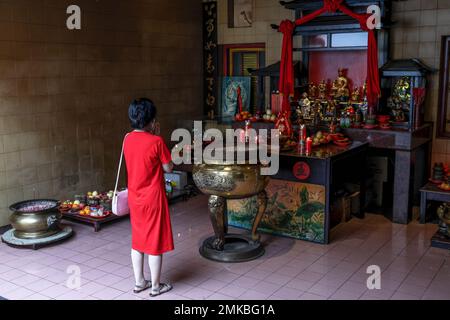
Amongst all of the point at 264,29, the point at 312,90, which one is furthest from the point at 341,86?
the point at 264,29

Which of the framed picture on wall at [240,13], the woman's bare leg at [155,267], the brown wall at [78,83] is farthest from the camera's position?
the framed picture on wall at [240,13]

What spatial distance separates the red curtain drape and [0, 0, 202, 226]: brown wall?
2009mm

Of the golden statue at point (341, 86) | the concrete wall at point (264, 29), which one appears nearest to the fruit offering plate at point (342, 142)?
the golden statue at point (341, 86)

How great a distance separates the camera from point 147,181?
4.22m

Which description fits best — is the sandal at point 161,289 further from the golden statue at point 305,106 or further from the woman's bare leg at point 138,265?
the golden statue at point 305,106

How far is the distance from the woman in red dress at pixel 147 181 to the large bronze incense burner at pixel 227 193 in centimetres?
86

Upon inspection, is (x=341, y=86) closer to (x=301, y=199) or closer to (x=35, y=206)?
(x=301, y=199)

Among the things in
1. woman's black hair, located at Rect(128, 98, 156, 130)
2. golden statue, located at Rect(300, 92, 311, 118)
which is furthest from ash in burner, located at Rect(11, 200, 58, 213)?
golden statue, located at Rect(300, 92, 311, 118)

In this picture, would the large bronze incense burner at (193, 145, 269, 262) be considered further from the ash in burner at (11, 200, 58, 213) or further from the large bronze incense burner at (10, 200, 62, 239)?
the ash in burner at (11, 200, 58, 213)

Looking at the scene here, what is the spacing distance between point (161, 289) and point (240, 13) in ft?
18.2

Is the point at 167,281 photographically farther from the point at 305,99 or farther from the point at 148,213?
the point at 305,99

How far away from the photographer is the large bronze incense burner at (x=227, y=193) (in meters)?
5.03

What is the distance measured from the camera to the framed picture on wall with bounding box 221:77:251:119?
346 inches

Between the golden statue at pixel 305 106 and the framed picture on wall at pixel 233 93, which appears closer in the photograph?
the golden statue at pixel 305 106
